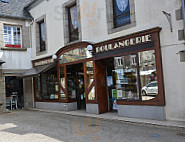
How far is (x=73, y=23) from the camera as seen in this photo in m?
11.1

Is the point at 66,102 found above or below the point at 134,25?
below

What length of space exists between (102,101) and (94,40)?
2858mm

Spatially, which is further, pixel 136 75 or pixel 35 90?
pixel 35 90

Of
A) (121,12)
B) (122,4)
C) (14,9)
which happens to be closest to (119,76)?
(121,12)

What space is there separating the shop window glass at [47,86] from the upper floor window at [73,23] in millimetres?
2365

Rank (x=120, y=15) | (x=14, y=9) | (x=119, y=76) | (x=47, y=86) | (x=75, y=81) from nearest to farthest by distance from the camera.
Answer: (x=119, y=76)
(x=120, y=15)
(x=75, y=81)
(x=47, y=86)
(x=14, y=9)

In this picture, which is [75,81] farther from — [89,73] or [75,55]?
[89,73]

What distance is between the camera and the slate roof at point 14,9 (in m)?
13.1

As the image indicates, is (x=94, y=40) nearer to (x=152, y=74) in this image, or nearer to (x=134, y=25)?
(x=134, y=25)

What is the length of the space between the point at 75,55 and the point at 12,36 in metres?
5.51

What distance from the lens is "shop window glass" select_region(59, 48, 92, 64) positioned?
9.90m

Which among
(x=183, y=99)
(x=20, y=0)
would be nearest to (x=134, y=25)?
(x=183, y=99)

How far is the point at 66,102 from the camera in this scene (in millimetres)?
11117

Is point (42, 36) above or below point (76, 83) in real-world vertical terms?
above
